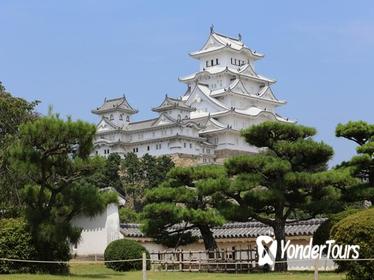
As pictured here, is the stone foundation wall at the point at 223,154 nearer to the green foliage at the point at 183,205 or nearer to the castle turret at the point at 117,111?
the castle turret at the point at 117,111

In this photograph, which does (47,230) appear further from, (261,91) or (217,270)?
(261,91)

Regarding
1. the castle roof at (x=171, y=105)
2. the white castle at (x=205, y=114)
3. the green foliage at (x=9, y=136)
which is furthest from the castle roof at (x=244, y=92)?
the green foliage at (x=9, y=136)

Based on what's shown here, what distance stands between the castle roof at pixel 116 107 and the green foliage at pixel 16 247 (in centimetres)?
5558

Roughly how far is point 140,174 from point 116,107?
53.7 ft

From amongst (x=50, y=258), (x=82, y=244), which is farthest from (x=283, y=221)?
(x=82, y=244)

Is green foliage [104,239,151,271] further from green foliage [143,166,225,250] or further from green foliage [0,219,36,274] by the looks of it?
green foliage [0,219,36,274]

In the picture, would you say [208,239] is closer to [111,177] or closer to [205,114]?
[111,177]

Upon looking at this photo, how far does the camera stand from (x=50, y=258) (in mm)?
21031

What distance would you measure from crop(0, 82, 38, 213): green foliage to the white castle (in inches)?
1676

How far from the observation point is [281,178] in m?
22.8

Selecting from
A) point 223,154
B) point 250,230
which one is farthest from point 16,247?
point 223,154

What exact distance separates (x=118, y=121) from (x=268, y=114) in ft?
56.3

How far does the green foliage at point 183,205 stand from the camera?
24.0 m

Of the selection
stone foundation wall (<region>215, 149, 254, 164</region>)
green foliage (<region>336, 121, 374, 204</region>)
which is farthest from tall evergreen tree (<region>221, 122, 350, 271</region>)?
stone foundation wall (<region>215, 149, 254, 164</region>)
